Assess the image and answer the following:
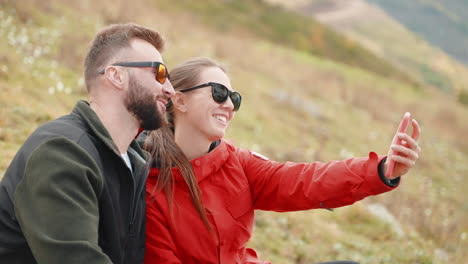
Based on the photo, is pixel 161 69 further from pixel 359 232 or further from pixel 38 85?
pixel 38 85

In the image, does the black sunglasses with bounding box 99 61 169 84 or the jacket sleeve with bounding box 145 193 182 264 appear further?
the jacket sleeve with bounding box 145 193 182 264

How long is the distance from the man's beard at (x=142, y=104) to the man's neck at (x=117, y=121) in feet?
0.11

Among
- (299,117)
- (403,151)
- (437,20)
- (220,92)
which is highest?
(220,92)

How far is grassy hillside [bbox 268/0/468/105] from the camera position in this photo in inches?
3169

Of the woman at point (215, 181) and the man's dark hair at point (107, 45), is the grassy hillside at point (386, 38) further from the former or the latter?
the man's dark hair at point (107, 45)

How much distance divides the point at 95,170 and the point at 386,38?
332ft

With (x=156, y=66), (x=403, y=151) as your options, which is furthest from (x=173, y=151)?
(x=403, y=151)

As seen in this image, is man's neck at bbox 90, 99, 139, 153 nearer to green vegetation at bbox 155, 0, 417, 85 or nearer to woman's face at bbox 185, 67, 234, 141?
woman's face at bbox 185, 67, 234, 141

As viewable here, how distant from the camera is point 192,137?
9.77 ft

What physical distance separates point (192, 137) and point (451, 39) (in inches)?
5951

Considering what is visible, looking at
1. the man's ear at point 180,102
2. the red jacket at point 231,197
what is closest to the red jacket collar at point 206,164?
the red jacket at point 231,197

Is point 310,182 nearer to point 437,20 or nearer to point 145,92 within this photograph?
point 145,92

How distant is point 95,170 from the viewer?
192 cm

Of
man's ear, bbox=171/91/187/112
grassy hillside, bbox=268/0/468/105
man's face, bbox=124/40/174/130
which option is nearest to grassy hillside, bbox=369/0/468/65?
grassy hillside, bbox=268/0/468/105
